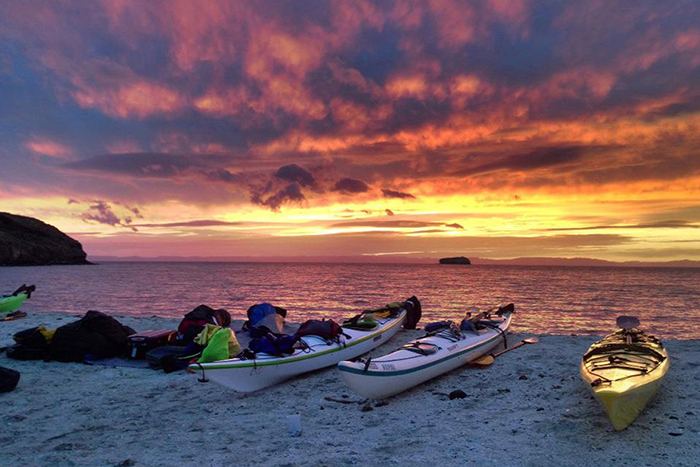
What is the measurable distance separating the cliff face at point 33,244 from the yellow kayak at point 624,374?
170 m

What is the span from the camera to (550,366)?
10.8 metres

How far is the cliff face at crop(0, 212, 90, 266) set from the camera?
14300cm

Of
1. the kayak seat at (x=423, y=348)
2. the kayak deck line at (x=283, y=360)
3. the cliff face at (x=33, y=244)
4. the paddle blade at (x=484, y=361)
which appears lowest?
the paddle blade at (x=484, y=361)

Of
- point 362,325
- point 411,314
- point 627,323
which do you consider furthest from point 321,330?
point 627,323

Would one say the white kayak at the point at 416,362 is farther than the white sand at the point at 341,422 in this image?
Yes

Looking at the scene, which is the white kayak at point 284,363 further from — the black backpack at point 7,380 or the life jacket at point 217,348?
the black backpack at point 7,380

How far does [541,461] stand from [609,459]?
3.01ft

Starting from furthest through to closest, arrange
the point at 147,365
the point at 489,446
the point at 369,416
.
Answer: the point at 147,365
the point at 369,416
the point at 489,446

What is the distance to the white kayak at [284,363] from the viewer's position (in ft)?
30.6

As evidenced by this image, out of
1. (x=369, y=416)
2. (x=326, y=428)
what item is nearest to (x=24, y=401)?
(x=326, y=428)

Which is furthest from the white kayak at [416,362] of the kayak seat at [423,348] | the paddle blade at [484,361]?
the paddle blade at [484,361]

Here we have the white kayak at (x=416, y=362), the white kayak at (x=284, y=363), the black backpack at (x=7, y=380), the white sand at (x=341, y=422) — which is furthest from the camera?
the black backpack at (x=7, y=380)

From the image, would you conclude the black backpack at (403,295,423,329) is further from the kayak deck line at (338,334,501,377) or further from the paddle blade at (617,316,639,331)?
the paddle blade at (617,316,639,331)

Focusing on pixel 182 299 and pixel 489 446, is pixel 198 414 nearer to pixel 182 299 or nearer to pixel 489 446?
pixel 489 446
